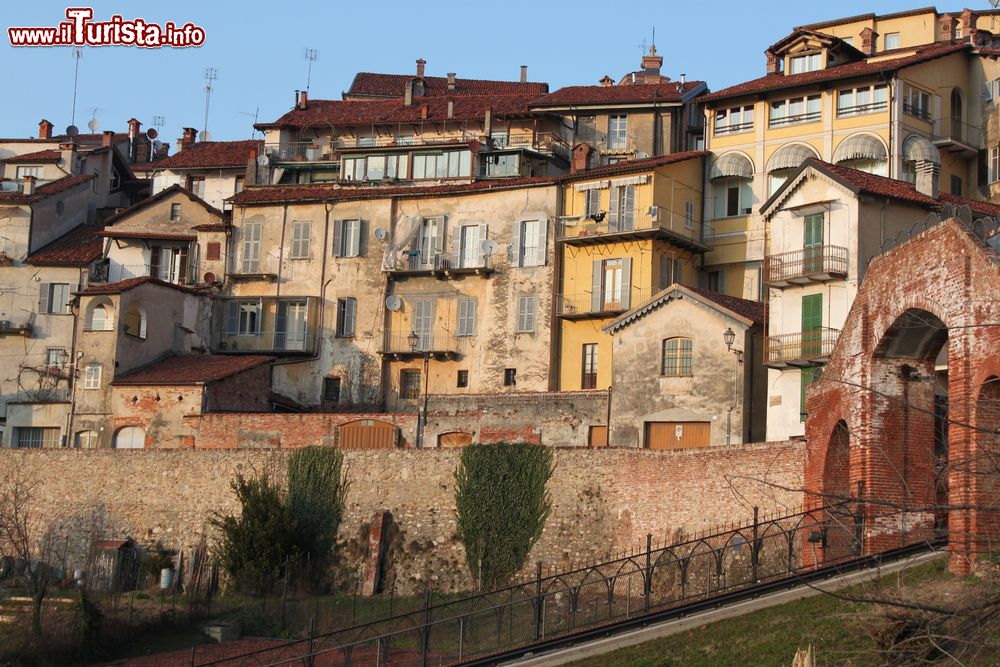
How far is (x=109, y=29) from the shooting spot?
5850 centimetres

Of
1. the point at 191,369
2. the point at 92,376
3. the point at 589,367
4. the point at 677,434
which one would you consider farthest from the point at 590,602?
the point at 92,376

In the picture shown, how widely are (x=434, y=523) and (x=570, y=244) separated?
54.3 feet

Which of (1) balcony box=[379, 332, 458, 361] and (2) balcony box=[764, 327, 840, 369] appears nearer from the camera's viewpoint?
(2) balcony box=[764, 327, 840, 369]

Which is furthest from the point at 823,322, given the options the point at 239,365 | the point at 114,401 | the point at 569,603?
the point at 114,401

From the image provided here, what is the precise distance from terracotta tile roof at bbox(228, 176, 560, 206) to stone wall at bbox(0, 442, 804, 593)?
15917 mm

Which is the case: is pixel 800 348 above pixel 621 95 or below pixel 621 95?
below

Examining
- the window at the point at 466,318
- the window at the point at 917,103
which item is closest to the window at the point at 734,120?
the window at the point at 917,103

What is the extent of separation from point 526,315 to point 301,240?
34.2 ft

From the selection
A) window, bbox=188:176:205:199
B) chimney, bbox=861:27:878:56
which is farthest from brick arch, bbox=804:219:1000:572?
window, bbox=188:176:205:199

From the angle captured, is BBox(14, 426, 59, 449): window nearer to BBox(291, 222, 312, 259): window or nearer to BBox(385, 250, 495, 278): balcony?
BBox(291, 222, 312, 259): window

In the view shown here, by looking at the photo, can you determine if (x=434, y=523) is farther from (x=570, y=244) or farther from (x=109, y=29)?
(x=109, y=29)

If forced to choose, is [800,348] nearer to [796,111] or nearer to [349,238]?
[796,111]

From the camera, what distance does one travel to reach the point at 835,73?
185 feet

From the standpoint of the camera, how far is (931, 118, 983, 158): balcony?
56500 millimetres
